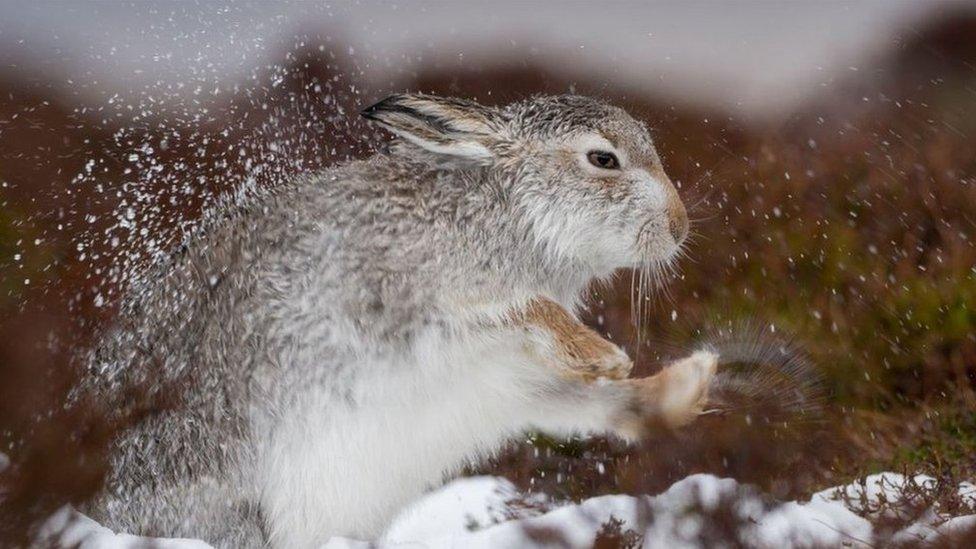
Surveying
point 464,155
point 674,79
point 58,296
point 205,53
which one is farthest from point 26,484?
point 674,79

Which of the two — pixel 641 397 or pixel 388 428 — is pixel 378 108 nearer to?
pixel 388 428

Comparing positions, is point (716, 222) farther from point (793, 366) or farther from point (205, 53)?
point (205, 53)

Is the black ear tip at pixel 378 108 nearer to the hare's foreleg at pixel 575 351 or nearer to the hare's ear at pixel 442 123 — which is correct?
the hare's ear at pixel 442 123

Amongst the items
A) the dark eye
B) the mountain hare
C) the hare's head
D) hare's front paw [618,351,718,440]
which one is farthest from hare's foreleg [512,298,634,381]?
the dark eye

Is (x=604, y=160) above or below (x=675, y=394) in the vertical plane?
above

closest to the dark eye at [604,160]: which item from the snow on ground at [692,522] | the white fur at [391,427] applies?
the white fur at [391,427]

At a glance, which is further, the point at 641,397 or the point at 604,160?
the point at 604,160

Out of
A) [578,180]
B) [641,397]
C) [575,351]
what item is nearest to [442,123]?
[578,180]
